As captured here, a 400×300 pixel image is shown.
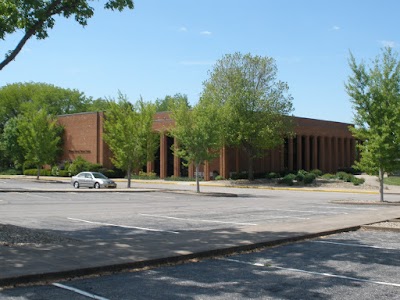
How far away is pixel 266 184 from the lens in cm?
4750

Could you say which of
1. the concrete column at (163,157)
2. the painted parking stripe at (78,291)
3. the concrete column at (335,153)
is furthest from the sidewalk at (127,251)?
the concrete column at (335,153)

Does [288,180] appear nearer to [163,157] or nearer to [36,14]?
[163,157]

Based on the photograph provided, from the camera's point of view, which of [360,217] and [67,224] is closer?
[67,224]

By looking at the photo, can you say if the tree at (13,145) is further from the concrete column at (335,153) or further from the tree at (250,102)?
the concrete column at (335,153)

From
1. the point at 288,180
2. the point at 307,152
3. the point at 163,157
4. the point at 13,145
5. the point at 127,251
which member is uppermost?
the point at 13,145

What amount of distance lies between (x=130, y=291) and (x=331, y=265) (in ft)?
13.2

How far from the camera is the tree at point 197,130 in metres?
33.8

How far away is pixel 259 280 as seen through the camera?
7957 mm

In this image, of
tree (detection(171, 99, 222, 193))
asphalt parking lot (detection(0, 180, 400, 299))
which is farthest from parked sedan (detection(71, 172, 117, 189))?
asphalt parking lot (detection(0, 180, 400, 299))

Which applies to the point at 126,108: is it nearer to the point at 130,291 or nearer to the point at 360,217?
the point at 360,217

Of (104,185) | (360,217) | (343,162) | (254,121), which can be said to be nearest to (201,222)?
(360,217)

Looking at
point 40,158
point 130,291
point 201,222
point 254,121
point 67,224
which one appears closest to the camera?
point 130,291

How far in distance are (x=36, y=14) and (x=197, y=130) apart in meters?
22.0

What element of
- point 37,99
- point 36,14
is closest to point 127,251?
point 36,14
